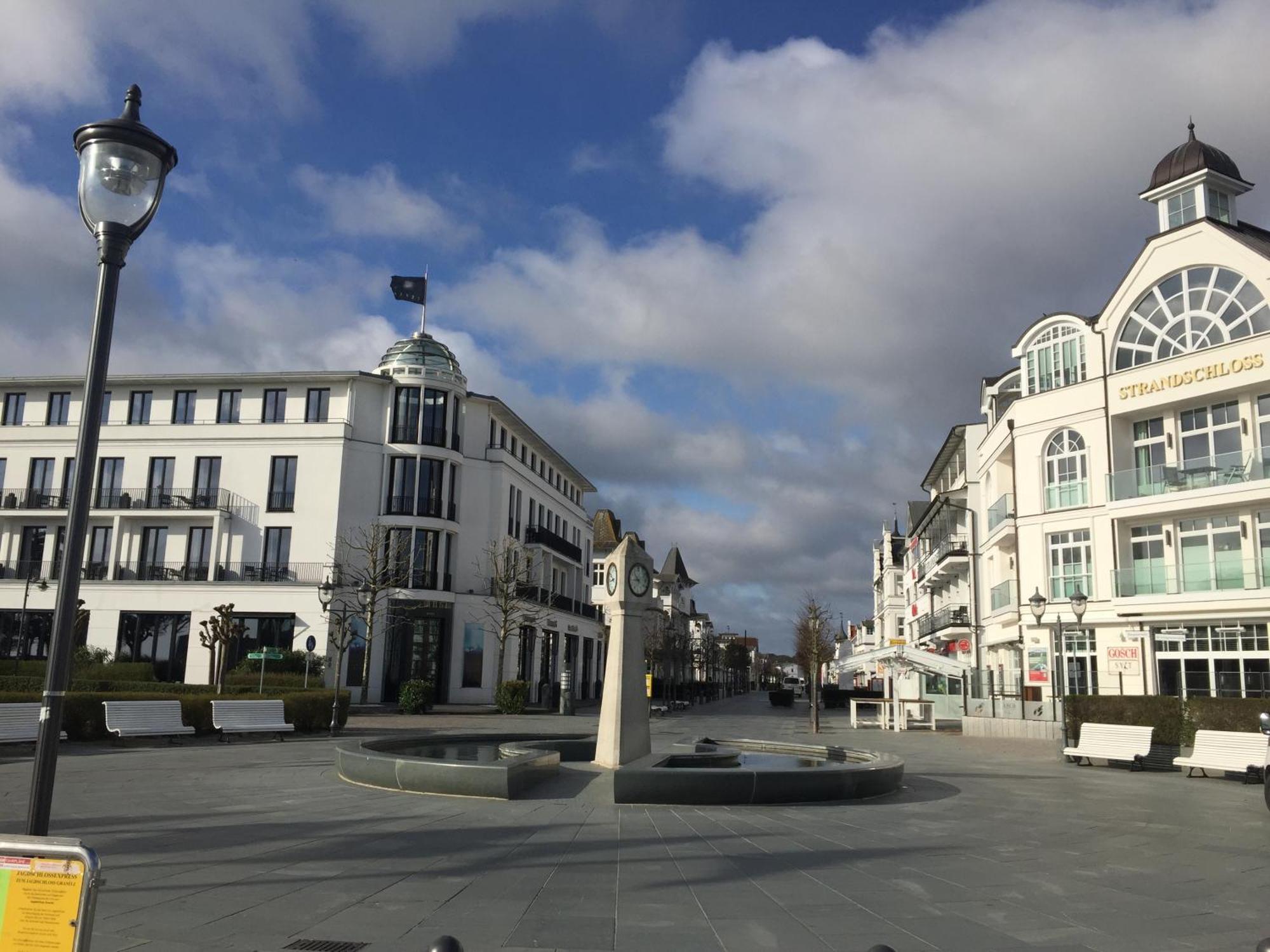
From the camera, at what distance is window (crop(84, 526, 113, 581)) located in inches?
1813

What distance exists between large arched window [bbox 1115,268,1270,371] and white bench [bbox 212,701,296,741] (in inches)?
1206

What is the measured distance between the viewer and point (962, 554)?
155 ft

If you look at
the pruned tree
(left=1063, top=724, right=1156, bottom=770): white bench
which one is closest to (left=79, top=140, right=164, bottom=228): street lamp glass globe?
(left=1063, top=724, right=1156, bottom=770): white bench

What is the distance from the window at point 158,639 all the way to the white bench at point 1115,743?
3959 centimetres

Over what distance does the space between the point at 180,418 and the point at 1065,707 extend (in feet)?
141

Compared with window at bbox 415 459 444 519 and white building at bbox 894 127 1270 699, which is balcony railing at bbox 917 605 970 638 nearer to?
white building at bbox 894 127 1270 699

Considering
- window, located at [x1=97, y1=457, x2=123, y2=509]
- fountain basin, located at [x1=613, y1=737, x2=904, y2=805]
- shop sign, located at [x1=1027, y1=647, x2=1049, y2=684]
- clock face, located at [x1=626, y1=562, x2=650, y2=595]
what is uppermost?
window, located at [x1=97, y1=457, x2=123, y2=509]

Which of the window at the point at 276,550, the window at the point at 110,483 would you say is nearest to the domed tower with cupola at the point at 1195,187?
the window at the point at 276,550

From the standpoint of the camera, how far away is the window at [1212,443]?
3058 centimetres

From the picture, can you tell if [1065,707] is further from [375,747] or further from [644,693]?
[375,747]

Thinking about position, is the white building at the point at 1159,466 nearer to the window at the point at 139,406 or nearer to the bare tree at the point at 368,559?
the bare tree at the point at 368,559

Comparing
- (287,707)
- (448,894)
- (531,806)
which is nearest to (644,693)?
(531,806)

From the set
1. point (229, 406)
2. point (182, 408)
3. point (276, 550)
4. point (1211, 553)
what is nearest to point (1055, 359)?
point (1211, 553)

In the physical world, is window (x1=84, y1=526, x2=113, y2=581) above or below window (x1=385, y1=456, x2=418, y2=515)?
below
